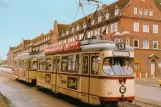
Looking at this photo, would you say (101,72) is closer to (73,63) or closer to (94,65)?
(94,65)

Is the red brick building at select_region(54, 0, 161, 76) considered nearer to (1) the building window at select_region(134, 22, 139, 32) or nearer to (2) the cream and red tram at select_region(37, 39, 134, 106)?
(1) the building window at select_region(134, 22, 139, 32)

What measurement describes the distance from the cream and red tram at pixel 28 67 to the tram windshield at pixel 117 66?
11589mm

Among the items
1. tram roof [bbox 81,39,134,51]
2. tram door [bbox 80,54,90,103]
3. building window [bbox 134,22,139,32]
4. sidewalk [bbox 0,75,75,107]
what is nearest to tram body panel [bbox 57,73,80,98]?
tram door [bbox 80,54,90,103]

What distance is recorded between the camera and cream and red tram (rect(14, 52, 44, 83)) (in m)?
25.4

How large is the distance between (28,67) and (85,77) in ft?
46.1

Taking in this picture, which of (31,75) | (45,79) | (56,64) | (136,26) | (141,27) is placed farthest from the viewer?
(141,27)

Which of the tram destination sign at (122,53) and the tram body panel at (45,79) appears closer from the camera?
the tram destination sign at (122,53)

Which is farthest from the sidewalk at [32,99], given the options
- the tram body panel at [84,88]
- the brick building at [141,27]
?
the brick building at [141,27]

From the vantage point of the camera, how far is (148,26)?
56.3m

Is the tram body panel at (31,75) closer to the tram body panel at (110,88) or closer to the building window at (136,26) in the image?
the tram body panel at (110,88)

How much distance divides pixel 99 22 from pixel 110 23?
13.2 ft

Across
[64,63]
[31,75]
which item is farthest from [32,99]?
[31,75]

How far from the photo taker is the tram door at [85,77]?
13.6m

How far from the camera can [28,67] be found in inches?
1066
